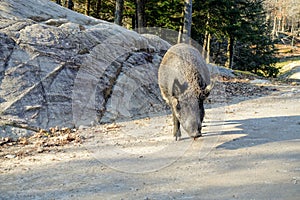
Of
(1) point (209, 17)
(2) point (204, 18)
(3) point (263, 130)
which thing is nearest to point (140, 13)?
(2) point (204, 18)

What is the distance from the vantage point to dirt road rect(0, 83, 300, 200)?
4535 mm

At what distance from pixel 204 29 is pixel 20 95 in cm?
1829

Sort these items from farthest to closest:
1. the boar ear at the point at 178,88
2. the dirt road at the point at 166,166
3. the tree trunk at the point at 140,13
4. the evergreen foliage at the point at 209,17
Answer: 1. the evergreen foliage at the point at 209,17
2. the tree trunk at the point at 140,13
3. the boar ear at the point at 178,88
4. the dirt road at the point at 166,166

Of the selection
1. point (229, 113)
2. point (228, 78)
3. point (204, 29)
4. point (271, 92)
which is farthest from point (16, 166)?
point (204, 29)

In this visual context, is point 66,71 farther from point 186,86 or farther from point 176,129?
point 186,86

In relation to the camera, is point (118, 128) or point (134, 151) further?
point (118, 128)

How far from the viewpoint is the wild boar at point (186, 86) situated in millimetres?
5879

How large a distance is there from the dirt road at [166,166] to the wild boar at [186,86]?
2.22 ft

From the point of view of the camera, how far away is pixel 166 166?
5.61 meters

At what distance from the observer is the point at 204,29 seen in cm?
2458

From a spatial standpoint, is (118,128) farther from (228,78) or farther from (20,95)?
(228,78)

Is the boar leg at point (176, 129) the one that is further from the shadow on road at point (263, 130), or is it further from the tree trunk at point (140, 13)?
the tree trunk at point (140, 13)

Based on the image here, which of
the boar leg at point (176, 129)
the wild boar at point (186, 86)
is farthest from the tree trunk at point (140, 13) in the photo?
the boar leg at point (176, 129)

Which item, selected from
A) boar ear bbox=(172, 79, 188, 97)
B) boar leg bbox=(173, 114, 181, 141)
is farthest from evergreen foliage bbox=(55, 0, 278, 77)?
boar ear bbox=(172, 79, 188, 97)
